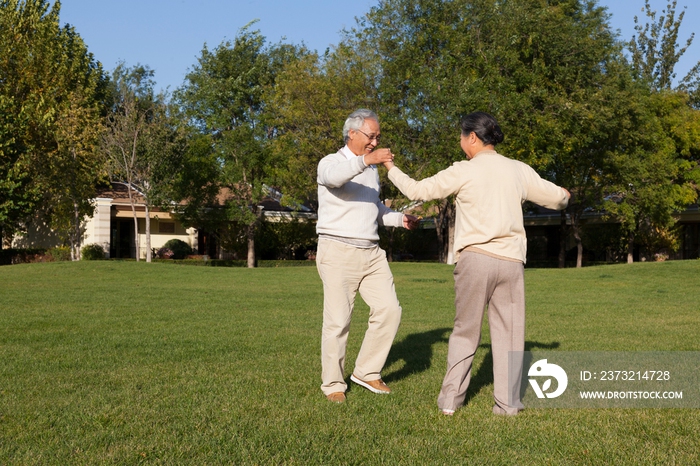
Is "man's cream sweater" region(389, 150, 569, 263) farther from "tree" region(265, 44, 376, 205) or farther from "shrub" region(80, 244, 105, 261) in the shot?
"shrub" region(80, 244, 105, 261)

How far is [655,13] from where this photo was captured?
55344 mm

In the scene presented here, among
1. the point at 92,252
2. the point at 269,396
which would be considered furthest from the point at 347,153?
the point at 92,252

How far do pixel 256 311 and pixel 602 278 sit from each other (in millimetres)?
13932

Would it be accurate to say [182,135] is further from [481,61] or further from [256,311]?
[256,311]

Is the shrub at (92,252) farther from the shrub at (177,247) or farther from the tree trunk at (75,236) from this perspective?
the shrub at (177,247)

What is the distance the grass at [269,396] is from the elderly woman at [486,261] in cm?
30

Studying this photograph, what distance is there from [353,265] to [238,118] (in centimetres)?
3504

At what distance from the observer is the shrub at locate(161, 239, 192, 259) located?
41575 mm

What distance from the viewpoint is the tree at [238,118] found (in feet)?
121

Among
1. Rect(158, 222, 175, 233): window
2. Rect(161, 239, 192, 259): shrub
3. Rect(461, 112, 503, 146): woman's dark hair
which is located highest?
Rect(158, 222, 175, 233): window

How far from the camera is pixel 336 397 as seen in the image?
573cm

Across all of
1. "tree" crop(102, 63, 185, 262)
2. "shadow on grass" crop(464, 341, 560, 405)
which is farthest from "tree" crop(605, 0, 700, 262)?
"shadow on grass" crop(464, 341, 560, 405)

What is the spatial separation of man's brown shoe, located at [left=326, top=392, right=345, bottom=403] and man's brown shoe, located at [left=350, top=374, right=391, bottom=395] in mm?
368

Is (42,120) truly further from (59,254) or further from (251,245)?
(251,245)
